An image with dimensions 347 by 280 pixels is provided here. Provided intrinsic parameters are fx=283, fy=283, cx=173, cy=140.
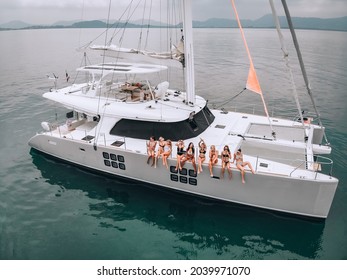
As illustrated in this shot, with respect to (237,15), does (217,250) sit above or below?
below

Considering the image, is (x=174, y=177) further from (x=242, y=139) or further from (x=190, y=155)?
(x=242, y=139)

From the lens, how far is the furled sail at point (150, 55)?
13.1 meters

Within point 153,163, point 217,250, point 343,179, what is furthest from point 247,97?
point 217,250

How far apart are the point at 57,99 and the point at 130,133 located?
4.93m

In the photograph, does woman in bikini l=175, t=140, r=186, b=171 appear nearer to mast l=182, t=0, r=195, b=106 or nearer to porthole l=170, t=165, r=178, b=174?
porthole l=170, t=165, r=178, b=174

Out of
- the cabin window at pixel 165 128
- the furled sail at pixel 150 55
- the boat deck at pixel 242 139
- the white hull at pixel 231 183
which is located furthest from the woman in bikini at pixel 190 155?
the furled sail at pixel 150 55

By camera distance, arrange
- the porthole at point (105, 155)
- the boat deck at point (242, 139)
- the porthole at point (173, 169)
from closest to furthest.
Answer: the boat deck at point (242, 139) < the porthole at point (173, 169) < the porthole at point (105, 155)

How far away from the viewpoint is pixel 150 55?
45.4 feet

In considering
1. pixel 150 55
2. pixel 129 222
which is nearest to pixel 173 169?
pixel 129 222

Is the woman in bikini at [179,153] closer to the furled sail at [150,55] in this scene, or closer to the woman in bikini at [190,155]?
the woman in bikini at [190,155]

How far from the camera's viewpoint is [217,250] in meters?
9.50

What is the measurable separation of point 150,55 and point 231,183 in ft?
24.0

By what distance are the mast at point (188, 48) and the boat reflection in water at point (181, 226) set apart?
477 centimetres
